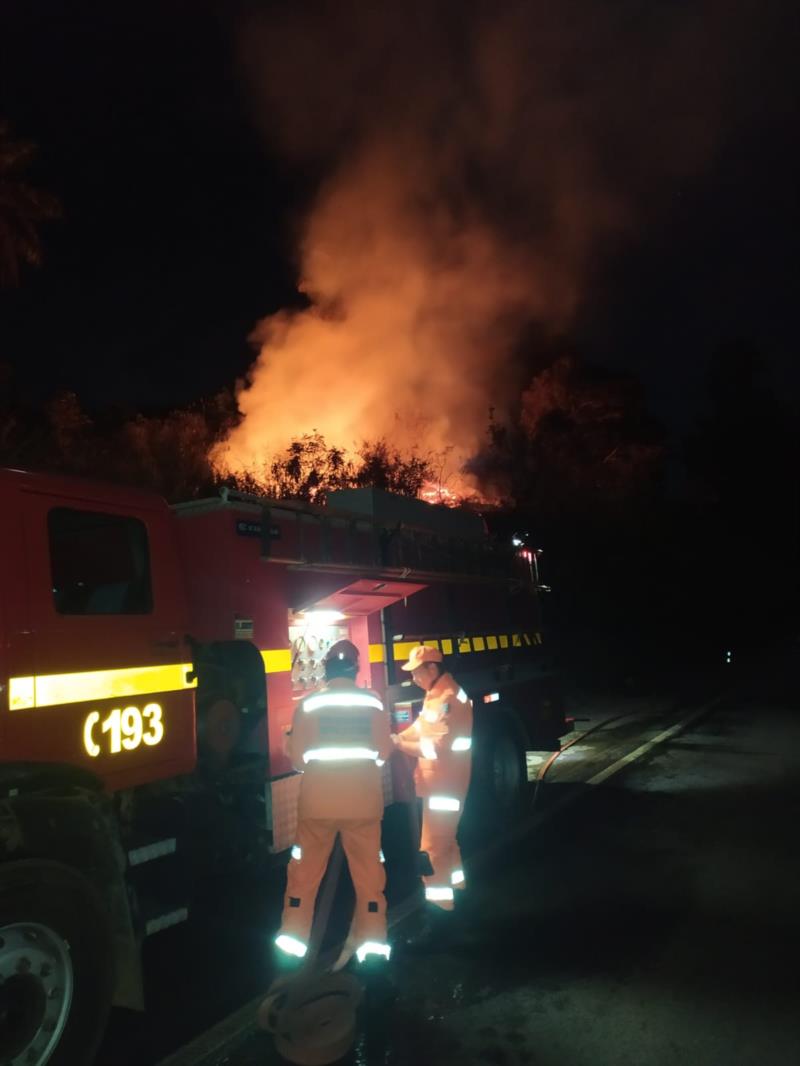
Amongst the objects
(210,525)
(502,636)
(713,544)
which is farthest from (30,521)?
(713,544)

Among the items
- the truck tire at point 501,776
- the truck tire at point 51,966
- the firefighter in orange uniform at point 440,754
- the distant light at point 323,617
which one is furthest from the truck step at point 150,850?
the truck tire at point 501,776

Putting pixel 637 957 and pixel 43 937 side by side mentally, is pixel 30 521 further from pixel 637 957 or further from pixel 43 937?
pixel 637 957

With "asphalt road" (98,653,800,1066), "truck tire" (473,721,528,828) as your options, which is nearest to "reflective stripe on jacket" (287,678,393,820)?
"asphalt road" (98,653,800,1066)

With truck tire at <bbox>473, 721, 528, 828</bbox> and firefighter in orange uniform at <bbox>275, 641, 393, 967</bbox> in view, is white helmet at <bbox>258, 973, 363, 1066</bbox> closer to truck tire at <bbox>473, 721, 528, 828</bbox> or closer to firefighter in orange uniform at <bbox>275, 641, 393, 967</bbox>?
firefighter in orange uniform at <bbox>275, 641, 393, 967</bbox>

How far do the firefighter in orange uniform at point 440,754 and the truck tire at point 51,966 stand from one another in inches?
88.1

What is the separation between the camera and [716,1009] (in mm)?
3725

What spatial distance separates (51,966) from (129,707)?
0.99m

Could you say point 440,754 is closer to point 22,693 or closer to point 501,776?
point 501,776

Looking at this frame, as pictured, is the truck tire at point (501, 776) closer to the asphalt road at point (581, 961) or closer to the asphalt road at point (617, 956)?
the asphalt road at point (581, 961)

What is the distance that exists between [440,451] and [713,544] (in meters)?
16.8

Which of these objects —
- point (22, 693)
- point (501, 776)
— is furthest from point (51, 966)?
point (501, 776)

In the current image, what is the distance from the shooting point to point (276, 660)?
480 centimetres

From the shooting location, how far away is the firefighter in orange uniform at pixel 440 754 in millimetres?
5062

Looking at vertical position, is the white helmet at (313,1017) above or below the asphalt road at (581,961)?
above
